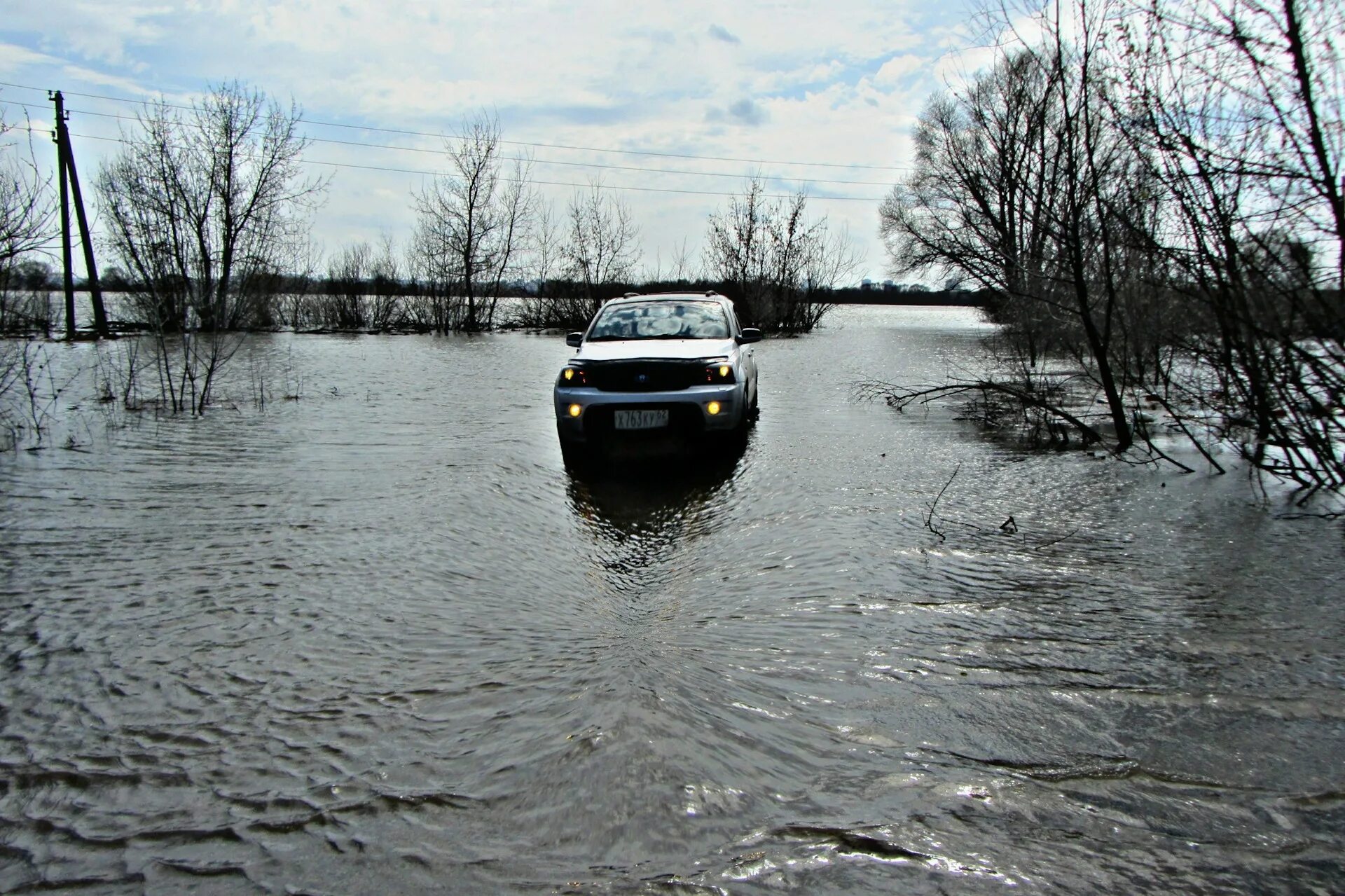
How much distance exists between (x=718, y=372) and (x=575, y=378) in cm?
135

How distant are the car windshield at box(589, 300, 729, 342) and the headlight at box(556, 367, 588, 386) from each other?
1.19m

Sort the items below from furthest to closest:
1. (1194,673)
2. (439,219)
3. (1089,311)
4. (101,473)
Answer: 1. (439,219)
2. (1089,311)
3. (101,473)
4. (1194,673)

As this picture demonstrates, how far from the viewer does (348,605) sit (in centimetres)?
501

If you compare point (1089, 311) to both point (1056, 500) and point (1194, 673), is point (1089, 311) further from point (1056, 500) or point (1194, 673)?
point (1194, 673)

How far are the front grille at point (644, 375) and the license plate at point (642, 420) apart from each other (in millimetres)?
245

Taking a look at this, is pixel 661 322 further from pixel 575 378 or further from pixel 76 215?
pixel 76 215

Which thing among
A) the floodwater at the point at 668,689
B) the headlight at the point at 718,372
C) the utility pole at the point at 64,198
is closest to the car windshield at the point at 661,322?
the headlight at the point at 718,372

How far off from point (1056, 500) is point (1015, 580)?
2721 millimetres

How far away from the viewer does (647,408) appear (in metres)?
8.58

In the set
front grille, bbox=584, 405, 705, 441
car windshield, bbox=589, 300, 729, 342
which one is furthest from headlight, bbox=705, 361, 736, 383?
car windshield, bbox=589, 300, 729, 342

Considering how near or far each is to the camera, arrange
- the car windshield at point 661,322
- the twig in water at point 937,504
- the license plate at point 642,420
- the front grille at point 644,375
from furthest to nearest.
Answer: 1. the car windshield at point 661,322
2. the front grille at point 644,375
3. the license plate at point 642,420
4. the twig in water at point 937,504

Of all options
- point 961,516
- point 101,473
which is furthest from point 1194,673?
point 101,473

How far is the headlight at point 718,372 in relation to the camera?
8.78 meters

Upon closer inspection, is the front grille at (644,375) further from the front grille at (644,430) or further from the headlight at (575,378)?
the front grille at (644,430)
